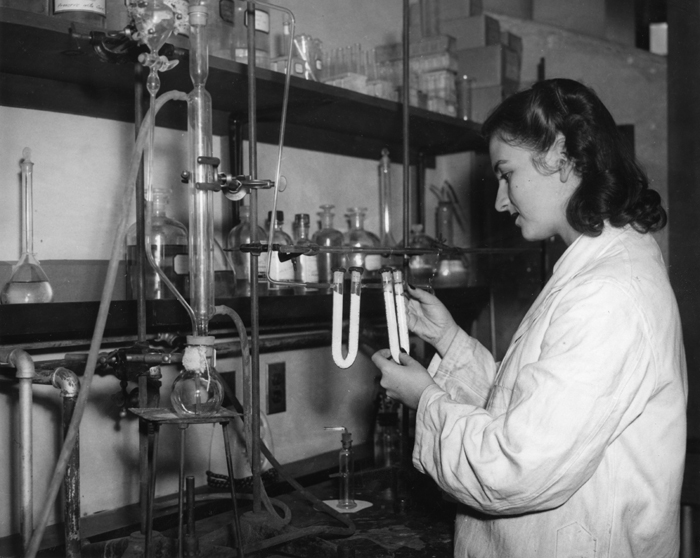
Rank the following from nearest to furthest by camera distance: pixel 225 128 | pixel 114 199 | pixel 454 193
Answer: pixel 114 199
pixel 225 128
pixel 454 193

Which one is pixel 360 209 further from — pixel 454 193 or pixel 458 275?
pixel 454 193

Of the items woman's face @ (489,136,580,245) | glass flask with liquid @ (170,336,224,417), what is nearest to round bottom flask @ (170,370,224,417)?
glass flask with liquid @ (170,336,224,417)

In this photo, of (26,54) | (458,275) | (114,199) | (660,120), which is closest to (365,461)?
(458,275)

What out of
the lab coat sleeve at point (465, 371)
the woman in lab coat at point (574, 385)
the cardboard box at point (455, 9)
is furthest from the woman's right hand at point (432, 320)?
the cardboard box at point (455, 9)

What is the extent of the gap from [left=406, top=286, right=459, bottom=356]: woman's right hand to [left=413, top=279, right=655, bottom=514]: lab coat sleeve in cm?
41

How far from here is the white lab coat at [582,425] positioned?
977 mm

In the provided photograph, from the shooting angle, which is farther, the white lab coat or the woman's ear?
the woman's ear

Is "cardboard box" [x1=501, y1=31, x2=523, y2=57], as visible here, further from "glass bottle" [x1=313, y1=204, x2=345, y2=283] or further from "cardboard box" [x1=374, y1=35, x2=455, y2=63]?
"glass bottle" [x1=313, y1=204, x2=345, y2=283]

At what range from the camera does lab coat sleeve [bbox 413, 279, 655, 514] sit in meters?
0.97

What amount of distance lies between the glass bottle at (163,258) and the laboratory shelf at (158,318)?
8 cm

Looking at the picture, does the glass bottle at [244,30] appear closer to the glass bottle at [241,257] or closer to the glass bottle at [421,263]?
the glass bottle at [241,257]

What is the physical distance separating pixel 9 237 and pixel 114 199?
243 millimetres

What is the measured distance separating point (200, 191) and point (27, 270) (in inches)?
19.3

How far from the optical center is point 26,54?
1284 mm
